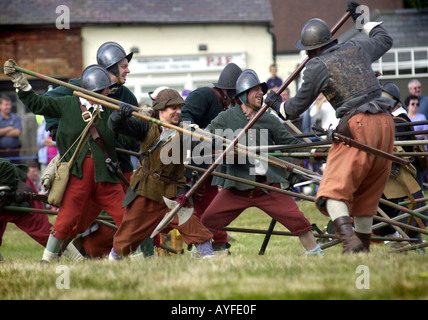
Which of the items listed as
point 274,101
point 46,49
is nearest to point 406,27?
point 46,49

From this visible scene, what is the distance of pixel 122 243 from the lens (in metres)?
7.52

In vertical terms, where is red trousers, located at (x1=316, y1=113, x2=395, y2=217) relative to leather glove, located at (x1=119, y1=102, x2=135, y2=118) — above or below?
below

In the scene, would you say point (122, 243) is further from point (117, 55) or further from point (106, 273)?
point (117, 55)

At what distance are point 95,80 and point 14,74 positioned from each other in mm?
904

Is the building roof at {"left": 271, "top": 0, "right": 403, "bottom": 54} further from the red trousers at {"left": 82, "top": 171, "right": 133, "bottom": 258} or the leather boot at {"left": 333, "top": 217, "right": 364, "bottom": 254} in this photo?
the leather boot at {"left": 333, "top": 217, "right": 364, "bottom": 254}

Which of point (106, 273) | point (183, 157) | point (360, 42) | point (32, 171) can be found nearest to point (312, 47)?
point (360, 42)

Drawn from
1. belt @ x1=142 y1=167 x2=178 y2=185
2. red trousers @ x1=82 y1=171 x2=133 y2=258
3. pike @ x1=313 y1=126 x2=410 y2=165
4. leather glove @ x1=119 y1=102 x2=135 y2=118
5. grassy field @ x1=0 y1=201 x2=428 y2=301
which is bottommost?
red trousers @ x1=82 y1=171 x2=133 y2=258

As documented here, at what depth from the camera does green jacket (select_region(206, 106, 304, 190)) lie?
8289 millimetres

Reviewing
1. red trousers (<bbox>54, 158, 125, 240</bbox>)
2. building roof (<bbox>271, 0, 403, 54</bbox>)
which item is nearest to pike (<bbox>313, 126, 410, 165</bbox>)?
red trousers (<bbox>54, 158, 125, 240</bbox>)

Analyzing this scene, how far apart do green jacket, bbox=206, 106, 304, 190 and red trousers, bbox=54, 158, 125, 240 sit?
1124mm

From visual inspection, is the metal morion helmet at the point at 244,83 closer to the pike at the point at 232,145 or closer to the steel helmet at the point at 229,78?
the steel helmet at the point at 229,78

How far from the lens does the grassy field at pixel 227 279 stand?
532 cm

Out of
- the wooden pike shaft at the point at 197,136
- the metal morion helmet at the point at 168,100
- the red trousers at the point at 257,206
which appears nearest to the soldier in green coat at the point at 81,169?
the wooden pike shaft at the point at 197,136

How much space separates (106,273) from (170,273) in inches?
20.1
